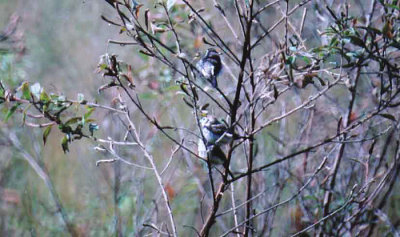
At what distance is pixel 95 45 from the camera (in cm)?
611

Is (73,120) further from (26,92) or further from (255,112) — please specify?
(255,112)

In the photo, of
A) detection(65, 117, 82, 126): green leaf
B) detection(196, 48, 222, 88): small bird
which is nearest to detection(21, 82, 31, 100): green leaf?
detection(65, 117, 82, 126): green leaf

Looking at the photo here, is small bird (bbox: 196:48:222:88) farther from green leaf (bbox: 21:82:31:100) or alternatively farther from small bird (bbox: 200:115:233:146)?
green leaf (bbox: 21:82:31:100)

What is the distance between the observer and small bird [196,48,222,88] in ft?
5.88

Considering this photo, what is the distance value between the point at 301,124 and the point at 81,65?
442 cm

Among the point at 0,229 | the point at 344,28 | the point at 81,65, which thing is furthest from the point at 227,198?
the point at 81,65

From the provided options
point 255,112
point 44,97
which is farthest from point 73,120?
point 255,112

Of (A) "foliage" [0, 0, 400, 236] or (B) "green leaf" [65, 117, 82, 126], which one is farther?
(B) "green leaf" [65, 117, 82, 126]

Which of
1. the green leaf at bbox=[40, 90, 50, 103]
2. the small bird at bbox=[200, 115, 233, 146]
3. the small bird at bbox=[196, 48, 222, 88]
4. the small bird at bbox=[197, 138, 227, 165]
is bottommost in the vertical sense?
the small bird at bbox=[197, 138, 227, 165]

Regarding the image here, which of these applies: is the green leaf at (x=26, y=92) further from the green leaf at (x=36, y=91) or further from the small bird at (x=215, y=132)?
the small bird at (x=215, y=132)

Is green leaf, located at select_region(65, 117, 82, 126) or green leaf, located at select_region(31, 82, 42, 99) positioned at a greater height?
green leaf, located at select_region(31, 82, 42, 99)

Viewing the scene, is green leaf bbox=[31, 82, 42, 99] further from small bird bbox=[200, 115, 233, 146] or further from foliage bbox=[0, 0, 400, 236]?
small bird bbox=[200, 115, 233, 146]

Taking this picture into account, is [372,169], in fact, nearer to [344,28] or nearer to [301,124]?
[301,124]

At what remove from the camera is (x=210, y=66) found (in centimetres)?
180
